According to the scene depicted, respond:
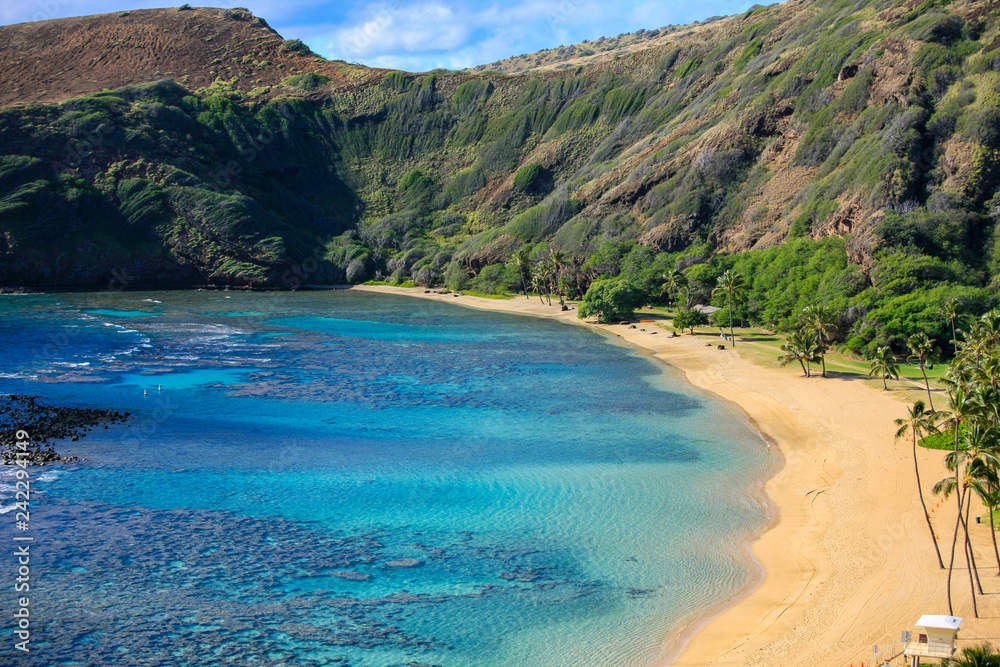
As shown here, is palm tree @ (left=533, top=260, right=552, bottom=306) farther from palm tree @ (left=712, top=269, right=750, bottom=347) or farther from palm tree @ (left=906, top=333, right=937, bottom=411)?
palm tree @ (left=906, top=333, right=937, bottom=411)

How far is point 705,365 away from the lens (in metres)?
61.8

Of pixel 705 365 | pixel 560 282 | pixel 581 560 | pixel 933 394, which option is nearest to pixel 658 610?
pixel 581 560

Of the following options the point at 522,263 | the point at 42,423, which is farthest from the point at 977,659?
the point at 522,263

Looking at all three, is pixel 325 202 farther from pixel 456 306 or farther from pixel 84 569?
pixel 84 569

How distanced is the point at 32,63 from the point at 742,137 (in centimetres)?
14591

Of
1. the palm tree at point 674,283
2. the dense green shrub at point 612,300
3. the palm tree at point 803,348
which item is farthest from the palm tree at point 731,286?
the dense green shrub at point 612,300

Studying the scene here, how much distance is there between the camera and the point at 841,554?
87.1ft

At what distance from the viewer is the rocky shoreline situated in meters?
Result: 37.2

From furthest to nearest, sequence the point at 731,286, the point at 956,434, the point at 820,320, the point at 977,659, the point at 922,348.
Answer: the point at 731,286 → the point at 820,320 → the point at 922,348 → the point at 956,434 → the point at 977,659

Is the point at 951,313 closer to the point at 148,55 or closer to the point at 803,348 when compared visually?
the point at 803,348

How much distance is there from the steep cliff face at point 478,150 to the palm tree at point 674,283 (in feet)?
28.8

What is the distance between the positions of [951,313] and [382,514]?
144ft

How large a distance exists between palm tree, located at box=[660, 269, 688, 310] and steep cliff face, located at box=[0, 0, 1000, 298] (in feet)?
28.8

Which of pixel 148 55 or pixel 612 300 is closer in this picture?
pixel 612 300
